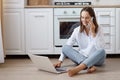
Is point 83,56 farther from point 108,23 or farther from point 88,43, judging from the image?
point 108,23

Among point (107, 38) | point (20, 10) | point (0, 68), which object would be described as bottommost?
point (0, 68)

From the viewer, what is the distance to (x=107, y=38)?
4.68 metres

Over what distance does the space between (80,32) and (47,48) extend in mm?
1171

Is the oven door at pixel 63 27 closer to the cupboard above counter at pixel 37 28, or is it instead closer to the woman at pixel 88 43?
the cupboard above counter at pixel 37 28

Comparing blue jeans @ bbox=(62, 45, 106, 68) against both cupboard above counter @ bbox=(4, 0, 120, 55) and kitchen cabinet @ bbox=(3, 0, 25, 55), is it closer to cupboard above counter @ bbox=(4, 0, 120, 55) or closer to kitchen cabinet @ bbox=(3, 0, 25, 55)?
cupboard above counter @ bbox=(4, 0, 120, 55)

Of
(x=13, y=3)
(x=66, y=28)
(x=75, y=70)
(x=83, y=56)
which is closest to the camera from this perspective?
(x=75, y=70)

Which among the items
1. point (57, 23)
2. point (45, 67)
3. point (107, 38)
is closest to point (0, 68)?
point (45, 67)

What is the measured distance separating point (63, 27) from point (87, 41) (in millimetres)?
1082

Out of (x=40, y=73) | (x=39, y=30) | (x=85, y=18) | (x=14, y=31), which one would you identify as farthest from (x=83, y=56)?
(x=14, y=31)

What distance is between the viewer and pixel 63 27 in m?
4.70

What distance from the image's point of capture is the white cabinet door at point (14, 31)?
4.62 m

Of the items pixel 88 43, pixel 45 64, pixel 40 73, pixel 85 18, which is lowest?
pixel 40 73

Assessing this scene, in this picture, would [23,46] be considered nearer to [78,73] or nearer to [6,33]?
[6,33]

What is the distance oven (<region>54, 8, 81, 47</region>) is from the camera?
15.1 ft
